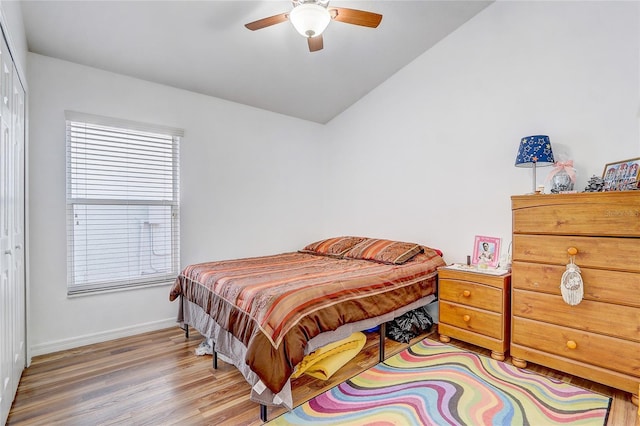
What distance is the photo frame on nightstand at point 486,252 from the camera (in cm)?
278

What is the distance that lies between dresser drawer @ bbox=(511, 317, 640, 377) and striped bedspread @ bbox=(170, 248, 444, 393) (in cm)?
76

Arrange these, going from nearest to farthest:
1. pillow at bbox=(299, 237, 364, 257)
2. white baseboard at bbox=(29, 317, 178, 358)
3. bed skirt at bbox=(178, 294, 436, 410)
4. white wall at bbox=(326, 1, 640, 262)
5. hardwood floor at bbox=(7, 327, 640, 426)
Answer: bed skirt at bbox=(178, 294, 436, 410)
hardwood floor at bbox=(7, 327, 640, 426)
white wall at bbox=(326, 1, 640, 262)
white baseboard at bbox=(29, 317, 178, 358)
pillow at bbox=(299, 237, 364, 257)

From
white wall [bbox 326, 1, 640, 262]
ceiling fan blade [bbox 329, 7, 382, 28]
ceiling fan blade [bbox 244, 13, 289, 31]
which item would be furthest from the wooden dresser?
ceiling fan blade [bbox 244, 13, 289, 31]

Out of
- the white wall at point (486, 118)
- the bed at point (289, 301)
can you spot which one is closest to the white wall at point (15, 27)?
the bed at point (289, 301)

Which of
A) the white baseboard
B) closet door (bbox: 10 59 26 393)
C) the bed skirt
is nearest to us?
the bed skirt

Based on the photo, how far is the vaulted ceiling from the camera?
234cm

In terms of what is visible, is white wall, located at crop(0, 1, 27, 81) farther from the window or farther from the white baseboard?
the white baseboard

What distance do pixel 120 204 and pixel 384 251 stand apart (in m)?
2.45

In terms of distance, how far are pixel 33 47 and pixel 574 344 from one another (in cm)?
432

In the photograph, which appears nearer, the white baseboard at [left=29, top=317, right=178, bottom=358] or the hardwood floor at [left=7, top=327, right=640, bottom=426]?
the hardwood floor at [left=7, top=327, right=640, bottom=426]

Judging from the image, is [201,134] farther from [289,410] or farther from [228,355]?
[289,410]

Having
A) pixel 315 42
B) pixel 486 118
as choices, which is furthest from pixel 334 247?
pixel 315 42

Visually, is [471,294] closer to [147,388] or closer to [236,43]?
[147,388]

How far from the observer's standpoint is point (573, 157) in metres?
2.48
